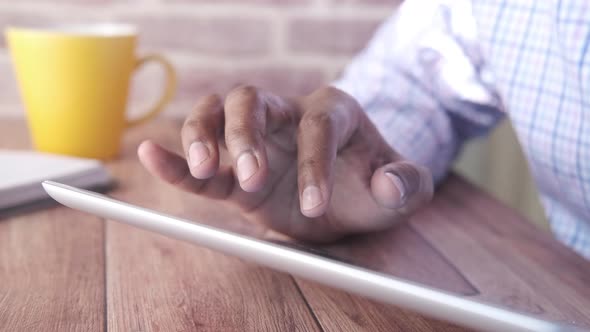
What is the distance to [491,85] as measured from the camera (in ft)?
2.44

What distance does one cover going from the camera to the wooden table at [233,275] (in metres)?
0.40

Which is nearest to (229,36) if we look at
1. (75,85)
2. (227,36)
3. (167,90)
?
(227,36)

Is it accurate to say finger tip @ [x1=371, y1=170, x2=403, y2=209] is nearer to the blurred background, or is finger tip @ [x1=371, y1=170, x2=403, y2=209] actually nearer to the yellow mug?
the yellow mug

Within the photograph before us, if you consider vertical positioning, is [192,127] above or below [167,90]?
above

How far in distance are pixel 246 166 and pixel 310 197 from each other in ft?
0.16

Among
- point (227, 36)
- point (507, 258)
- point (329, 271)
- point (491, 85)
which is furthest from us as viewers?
point (227, 36)

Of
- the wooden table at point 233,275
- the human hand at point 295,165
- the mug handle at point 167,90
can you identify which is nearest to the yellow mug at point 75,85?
the mug handle at point 167,90

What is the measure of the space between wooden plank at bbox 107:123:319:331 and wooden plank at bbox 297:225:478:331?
0.6 inches

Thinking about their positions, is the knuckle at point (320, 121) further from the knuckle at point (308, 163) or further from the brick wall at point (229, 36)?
the brick wall at point (229, 36)

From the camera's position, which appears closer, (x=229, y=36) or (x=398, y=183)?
(x=398, y=183)

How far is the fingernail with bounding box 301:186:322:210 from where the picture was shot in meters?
0.41

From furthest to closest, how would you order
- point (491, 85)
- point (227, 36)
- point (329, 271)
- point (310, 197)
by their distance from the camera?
point (227, 36) → point (491, 85) → point (310, 197) → point (329, 271)

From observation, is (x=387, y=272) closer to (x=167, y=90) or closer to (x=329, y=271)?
(x=329, y=271)

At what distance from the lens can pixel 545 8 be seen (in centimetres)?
63
